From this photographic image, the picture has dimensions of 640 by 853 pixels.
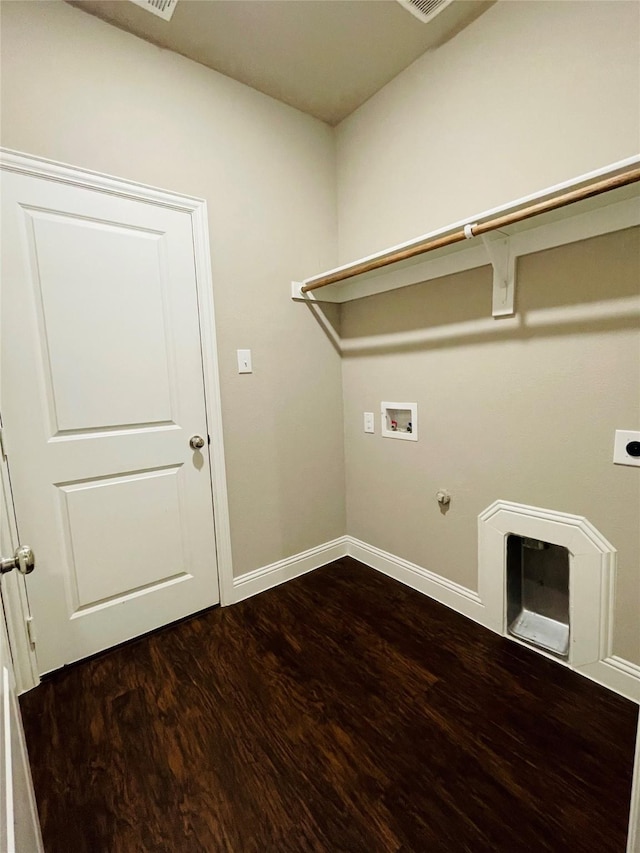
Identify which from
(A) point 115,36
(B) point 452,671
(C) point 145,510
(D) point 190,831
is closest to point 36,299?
(C) point 145,510

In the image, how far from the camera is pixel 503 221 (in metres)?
1.28

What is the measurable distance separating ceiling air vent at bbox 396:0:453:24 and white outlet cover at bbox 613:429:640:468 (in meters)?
1.77

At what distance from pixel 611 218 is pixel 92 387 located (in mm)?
2011

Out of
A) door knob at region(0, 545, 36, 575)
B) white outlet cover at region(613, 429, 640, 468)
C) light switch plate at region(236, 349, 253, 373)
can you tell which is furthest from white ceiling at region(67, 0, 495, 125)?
door knob at region(0, 545, 36, 575)

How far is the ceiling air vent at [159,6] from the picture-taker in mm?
1443

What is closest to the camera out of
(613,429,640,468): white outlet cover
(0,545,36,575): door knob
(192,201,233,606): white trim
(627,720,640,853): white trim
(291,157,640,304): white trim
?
(627,720,640,853): white trim

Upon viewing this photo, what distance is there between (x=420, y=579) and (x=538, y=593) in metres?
0.56

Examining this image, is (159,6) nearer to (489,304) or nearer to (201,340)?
(201,340)

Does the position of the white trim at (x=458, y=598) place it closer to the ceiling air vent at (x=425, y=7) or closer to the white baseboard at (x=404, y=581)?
the white baseboard at (x=404, y=581)

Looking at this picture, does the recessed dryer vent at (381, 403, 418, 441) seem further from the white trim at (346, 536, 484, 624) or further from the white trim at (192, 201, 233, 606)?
the white trim at (192, 201, 233, 606)

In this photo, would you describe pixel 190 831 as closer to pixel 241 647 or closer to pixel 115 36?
pixel 241 647

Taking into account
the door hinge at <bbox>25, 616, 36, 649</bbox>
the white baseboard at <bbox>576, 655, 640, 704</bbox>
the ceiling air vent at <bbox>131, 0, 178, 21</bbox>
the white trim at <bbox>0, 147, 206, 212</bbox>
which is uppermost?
the ceiling air vent at <bbox>131, 0, 178, 21</bbox>

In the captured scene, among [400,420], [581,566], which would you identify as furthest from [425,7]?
[581,566]

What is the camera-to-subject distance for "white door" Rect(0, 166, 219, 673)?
1460 millimetres
